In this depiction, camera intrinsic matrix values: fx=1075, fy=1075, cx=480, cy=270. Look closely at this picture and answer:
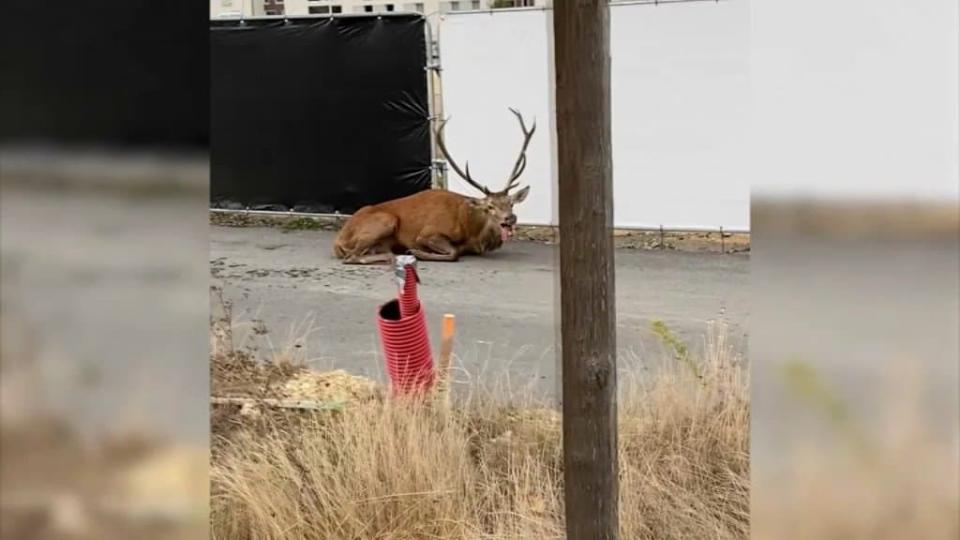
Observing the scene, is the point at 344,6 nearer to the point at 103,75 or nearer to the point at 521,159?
the point at 521,159

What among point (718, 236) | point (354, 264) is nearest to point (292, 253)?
point (354, 264)

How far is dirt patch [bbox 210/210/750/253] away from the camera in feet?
21.6

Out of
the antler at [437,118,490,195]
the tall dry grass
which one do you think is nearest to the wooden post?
the tall dry grass

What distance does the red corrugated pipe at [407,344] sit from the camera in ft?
9.60

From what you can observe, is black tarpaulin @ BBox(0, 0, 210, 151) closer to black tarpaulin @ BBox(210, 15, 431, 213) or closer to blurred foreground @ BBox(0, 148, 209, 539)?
blurred foreground @ BBox(0, 148, 209, 539)

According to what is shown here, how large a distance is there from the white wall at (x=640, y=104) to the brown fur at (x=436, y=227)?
0.37m

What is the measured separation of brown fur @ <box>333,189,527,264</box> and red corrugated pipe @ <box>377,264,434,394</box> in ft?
12.2

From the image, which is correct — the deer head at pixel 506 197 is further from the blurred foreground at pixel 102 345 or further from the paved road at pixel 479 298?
the blurred foreground at pixel 102 345

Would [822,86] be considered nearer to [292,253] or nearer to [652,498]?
[652,498]

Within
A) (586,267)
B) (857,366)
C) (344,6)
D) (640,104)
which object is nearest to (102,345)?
(586,267)

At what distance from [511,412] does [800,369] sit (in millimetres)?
1564

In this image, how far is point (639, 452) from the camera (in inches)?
99.5

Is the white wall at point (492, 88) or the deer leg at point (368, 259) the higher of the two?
the white wall at point (492, 88)

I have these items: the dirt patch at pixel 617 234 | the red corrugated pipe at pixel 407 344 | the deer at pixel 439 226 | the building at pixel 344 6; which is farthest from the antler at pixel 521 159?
the red corrugated pipe at pixel 407 344
